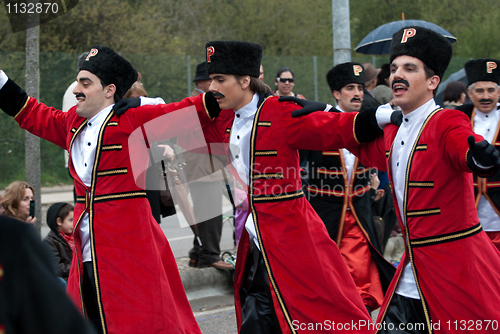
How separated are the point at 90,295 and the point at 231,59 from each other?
1.70m

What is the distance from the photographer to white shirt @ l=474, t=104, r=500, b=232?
17.0 feet

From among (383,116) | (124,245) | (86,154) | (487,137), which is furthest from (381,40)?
(124,245)

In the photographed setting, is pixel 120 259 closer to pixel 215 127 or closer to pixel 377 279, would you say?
pixel 215 127

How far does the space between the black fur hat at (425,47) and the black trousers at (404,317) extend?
121 centimetres

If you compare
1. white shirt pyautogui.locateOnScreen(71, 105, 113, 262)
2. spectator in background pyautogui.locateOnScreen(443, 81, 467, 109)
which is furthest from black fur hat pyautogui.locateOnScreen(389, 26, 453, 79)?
spectator in background pyautogui.locateOnScreen(443, 81, 467, 109)

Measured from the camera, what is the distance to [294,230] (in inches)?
150

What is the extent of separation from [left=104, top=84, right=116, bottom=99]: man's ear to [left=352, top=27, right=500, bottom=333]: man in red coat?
5.94ft

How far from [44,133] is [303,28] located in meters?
23.9

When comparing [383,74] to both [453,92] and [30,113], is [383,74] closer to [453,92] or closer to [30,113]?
[453,92]

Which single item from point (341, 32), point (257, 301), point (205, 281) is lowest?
point (205, 281)

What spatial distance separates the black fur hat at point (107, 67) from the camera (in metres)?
4.21

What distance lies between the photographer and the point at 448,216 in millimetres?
3215

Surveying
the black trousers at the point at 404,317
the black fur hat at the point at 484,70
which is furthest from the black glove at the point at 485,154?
the black fur hat at the point at 484,70

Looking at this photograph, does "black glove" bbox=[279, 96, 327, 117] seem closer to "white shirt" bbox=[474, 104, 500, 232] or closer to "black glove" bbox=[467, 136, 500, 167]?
"black glove" bbox=[467, 136, 500, 167]
